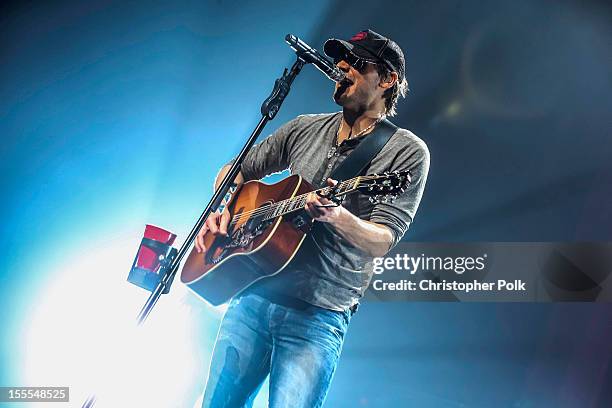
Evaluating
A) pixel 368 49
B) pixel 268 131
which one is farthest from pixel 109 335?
pixel 368 49

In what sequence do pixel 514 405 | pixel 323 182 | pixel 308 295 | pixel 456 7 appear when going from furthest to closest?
pixel 456 7, pixel 514 405, pixel 323 182, pixel 308 295

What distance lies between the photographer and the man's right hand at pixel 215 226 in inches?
86.4

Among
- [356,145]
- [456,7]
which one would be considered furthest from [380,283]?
[456,7]

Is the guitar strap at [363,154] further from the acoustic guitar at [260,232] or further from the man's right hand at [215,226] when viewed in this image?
the man's right hand at [215,226]

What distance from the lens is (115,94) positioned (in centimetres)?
365

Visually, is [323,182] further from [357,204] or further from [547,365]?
[547,365]

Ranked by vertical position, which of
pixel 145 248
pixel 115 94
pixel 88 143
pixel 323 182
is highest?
pixel 115 94

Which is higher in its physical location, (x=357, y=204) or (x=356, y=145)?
(x=356, y=145)

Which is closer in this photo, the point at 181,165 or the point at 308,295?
the point at 308,295

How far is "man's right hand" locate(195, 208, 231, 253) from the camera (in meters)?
2.20

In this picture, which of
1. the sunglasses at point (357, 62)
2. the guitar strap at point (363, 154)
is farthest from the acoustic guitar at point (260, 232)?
the sunglasses at point (357, 62)

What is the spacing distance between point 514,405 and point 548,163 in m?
1.23

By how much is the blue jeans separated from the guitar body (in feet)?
0.37

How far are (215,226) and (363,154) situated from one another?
581 millimetres
